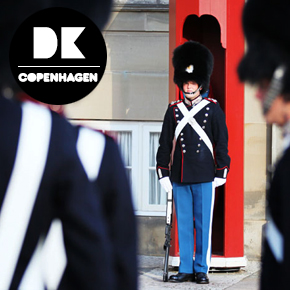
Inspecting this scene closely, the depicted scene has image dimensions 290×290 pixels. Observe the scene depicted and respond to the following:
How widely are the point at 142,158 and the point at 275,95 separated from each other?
570cm

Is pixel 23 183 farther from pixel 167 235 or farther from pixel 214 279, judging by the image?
pixel 214 279

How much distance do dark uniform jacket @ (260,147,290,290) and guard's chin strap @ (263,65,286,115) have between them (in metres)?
0.12

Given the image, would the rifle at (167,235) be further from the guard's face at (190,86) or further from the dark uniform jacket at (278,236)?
the dark uniform jacket at (278,236)

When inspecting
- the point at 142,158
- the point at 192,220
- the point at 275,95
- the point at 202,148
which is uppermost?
the point at 275,95

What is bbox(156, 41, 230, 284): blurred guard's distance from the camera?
212 inches

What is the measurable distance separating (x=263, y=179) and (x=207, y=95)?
1.44 metres

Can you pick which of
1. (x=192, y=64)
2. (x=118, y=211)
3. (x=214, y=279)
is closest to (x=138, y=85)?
(x=192, y=64)

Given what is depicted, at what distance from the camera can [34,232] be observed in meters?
1.32

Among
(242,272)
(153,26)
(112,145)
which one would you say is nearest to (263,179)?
(242,272)

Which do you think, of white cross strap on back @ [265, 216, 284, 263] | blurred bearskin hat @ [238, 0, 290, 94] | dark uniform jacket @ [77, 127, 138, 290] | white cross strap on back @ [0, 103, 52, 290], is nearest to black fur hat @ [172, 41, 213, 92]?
blurred bearskin hat @ [238, 0, 290, 94]

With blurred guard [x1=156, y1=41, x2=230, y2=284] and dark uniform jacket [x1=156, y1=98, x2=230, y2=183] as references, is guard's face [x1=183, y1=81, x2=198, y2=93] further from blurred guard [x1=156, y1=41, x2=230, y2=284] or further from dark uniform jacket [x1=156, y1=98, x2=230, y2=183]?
dark uniform jacket [x1=156, y1=98, x2=230, y2=183]

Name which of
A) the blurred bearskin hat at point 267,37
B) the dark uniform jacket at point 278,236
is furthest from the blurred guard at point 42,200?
the blurred bearskin hat at point 267,37

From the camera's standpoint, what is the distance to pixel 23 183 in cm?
130

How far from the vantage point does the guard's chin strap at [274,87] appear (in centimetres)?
153
